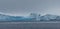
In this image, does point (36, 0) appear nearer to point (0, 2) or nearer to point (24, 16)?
point (24, 16)

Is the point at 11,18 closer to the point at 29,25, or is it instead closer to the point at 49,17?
the point at 29,25

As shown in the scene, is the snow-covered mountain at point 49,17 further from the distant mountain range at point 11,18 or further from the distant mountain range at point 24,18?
the distant mountain range at point 11,18

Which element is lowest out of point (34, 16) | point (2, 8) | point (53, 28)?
point (53, 28)

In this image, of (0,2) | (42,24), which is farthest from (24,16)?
(0,2)

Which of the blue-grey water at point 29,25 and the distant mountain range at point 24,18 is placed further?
the distant mountain range at point 24,18

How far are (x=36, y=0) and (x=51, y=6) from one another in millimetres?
480

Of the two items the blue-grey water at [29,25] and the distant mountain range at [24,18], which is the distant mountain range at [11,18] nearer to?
the distant mountain range at [24,18]

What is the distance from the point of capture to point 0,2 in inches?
162

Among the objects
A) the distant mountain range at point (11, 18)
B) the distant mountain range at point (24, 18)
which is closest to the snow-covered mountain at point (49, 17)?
the distant mountain range at point (24, 18)

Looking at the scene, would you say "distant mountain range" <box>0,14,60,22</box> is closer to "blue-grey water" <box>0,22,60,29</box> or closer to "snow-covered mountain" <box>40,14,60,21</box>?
"snow-covered mountain" <box>40,14,60,21</box>

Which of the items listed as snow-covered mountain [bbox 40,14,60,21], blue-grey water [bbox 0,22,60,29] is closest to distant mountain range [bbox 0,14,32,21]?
blue-grey water [bbox 0,22,60,29]

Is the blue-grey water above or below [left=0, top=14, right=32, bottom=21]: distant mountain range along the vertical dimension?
below

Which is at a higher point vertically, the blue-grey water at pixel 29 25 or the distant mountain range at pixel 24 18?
the distant mountain range at pixel 24 18

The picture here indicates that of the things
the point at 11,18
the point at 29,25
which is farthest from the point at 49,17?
the point at 11,18
